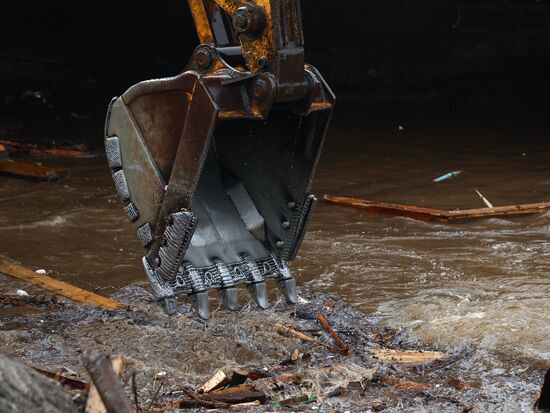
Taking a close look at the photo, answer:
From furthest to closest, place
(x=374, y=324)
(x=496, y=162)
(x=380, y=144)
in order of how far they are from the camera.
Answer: (x=380, y=144) → (x=496, y=162) → (x=374, y=324)

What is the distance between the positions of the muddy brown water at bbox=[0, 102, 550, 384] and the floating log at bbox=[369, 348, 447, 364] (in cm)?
22

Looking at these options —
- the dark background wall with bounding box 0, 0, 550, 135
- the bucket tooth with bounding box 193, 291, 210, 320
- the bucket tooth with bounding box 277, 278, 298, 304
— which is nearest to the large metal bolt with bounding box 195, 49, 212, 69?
the bucket tooth with bounding box 193, 291, 210, 320

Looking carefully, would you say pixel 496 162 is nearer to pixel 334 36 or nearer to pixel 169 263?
pixel 334 36

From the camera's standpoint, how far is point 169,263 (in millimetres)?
5051

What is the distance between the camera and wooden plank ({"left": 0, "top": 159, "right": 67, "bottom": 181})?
35.6 feet

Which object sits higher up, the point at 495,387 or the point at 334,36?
the point at 495,387

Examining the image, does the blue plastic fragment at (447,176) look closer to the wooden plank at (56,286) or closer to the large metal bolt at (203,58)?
the wooden plank at (56,286)

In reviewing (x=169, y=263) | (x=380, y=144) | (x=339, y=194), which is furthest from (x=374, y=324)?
(x=380, y=144)

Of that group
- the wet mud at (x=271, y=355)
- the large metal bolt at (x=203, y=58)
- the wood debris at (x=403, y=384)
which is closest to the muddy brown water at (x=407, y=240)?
the wet mud at (x=271, y=355)

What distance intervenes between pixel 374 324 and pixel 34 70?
12.5 metres

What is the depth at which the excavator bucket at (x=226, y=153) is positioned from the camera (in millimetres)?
4934

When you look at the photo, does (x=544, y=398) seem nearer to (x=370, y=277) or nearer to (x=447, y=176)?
(x=370, y=277)

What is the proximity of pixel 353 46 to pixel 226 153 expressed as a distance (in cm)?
1048

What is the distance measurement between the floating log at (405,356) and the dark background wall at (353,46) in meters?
10.3
